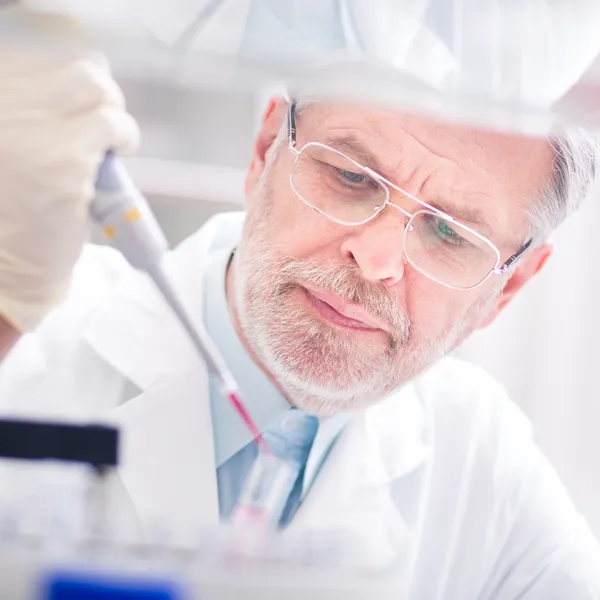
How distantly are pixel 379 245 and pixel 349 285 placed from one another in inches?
2.9

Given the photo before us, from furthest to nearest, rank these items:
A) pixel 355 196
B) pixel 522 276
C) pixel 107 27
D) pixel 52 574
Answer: pixel 522 276 < pixel 355 196 < pixel 107 27 < pixel 52 574

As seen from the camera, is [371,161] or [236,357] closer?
[371,161]

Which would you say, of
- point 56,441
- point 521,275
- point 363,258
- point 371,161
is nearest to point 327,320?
point 363,258

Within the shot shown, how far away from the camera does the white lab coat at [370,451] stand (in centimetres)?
92

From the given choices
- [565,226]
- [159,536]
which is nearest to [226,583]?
[159,536]

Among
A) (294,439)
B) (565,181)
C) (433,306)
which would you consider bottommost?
(294,439)

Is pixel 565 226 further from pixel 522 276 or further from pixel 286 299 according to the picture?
pixel 286 299

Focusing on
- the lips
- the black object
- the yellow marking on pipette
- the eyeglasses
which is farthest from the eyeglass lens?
the black object

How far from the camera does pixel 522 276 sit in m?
1.24

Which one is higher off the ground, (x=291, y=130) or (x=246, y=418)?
(x=291, y=130)

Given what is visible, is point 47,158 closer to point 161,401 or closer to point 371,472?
point 161,401

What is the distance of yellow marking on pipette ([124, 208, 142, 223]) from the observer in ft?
2.58

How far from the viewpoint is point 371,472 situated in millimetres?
1076

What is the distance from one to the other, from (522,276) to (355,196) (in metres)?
0.38
